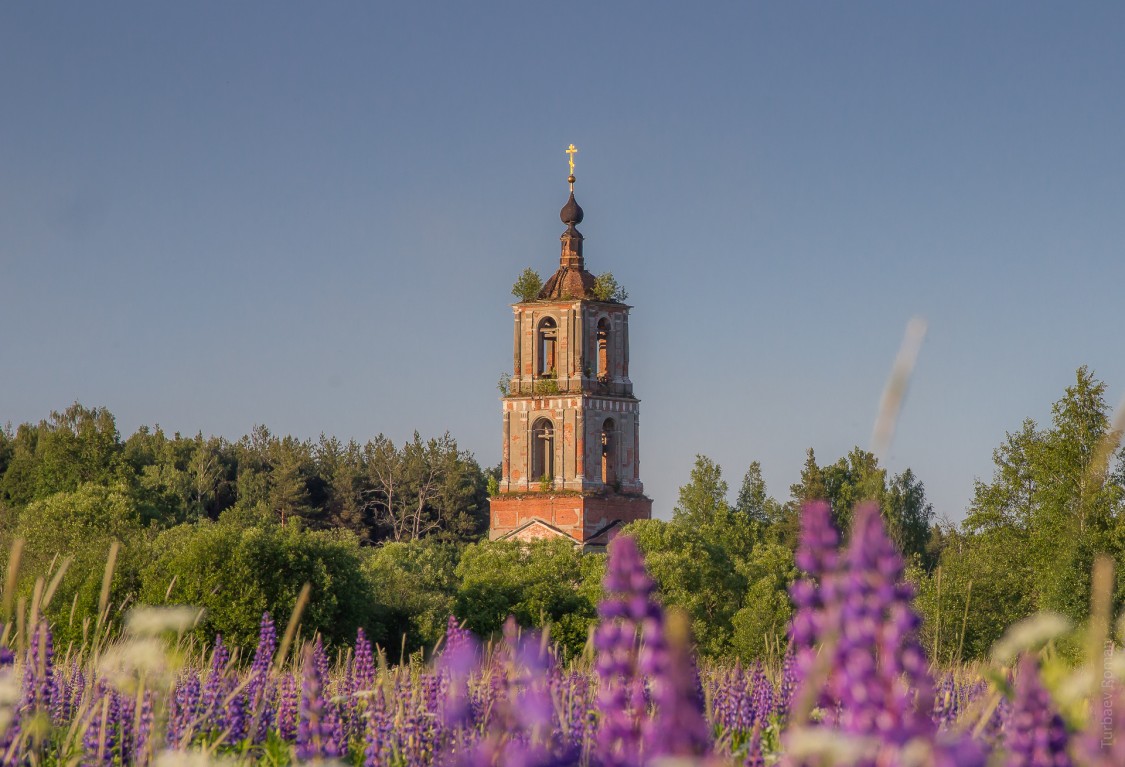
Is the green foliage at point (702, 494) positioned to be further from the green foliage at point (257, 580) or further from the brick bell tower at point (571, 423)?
the green foliage at point (257, 580)

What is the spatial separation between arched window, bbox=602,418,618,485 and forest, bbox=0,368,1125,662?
19.5 feet

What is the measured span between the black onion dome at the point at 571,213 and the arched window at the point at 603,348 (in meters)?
8.43

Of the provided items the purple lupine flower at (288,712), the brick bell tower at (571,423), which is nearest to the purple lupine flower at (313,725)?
the purple lupine flower at (288,712)

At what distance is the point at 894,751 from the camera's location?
8.29 feet

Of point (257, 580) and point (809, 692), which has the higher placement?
point (257, 580)

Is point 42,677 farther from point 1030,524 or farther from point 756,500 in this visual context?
point 756,500

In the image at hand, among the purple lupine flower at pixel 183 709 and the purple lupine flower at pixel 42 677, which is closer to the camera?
the purple lupine flower at pixel 42 677

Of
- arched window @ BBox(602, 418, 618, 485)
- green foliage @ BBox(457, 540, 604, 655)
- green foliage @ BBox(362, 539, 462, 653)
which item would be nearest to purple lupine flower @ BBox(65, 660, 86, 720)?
green foliage @ BBox(362, 539, 462, 653)

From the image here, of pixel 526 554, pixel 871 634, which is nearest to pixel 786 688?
pixel 871 634

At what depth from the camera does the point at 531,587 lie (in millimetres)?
63344

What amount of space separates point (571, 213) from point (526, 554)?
24.7 m

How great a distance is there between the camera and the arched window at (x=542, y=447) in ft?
266

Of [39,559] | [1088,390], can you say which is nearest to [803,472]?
[1088,390]

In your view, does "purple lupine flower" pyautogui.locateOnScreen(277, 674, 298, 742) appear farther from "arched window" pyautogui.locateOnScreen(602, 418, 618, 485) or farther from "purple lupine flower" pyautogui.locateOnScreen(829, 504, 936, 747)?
"arched window" pyautogui.locateOnScreen(602, 418, 618, 485)
